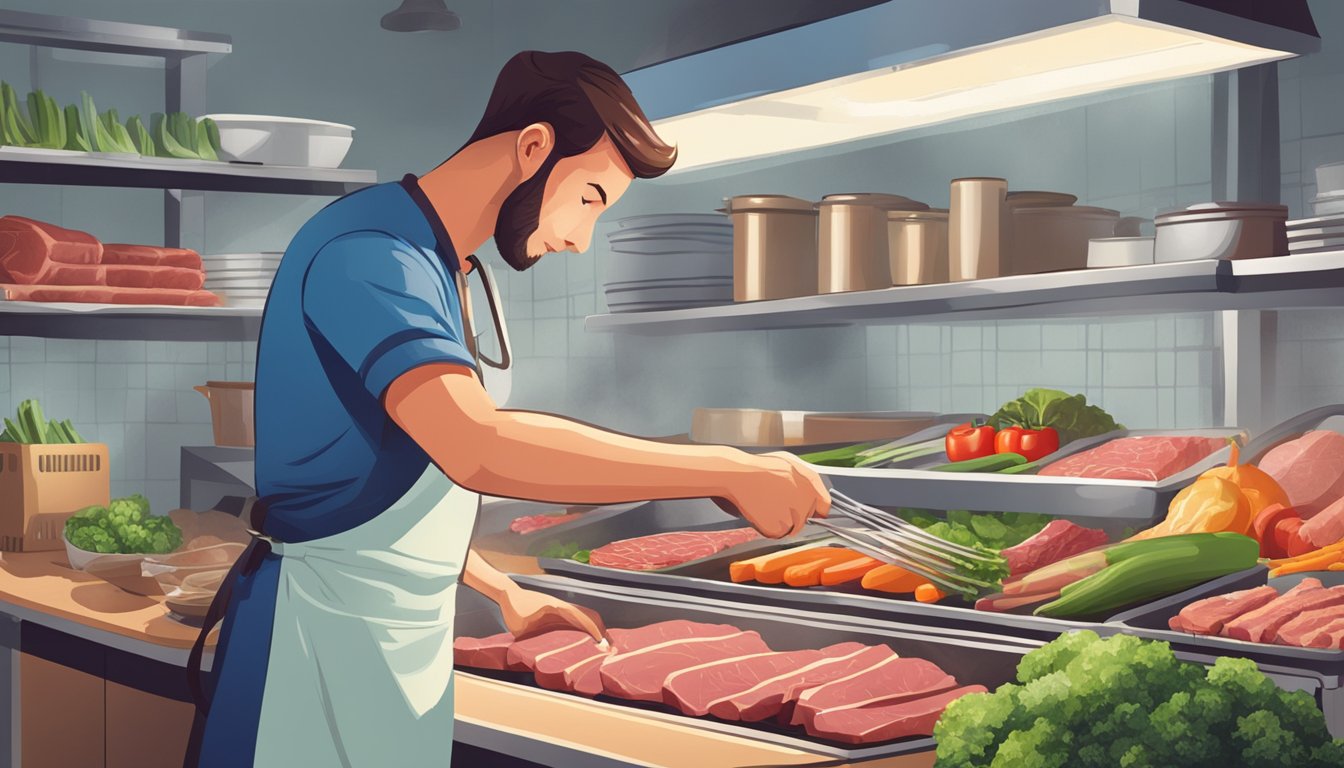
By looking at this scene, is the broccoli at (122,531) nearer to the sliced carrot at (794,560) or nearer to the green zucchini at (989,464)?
the sliced carrot at (794,560)

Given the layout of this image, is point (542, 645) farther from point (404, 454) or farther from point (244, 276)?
point (244, 276)

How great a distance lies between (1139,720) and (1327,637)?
37 centimetres

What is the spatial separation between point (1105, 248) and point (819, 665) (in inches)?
30.9

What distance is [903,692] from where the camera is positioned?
1.82 metres

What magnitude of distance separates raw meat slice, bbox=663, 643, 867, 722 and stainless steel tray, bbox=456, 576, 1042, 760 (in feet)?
0.07

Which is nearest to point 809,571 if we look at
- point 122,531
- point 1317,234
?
point 1317,234

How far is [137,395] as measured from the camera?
5.68 m

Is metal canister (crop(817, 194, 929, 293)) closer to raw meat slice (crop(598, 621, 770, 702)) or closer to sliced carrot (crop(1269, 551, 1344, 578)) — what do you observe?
raw meat slice (crop(598, 621, 770, 702))

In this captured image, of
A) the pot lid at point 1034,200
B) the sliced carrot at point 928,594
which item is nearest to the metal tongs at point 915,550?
the sliced carrot at point 928,594

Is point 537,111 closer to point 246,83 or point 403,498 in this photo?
point 403,498

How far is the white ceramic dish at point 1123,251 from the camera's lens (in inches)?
80.9

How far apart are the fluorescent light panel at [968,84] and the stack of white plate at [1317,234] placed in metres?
0.25

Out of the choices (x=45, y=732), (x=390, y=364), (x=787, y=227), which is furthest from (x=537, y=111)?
(x=45, y=732)

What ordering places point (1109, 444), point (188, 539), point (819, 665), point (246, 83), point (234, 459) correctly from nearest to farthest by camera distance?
point (819, 665) < point (1109, 444) < point (188, 539) < point (234, 459) < point (246, 83)
